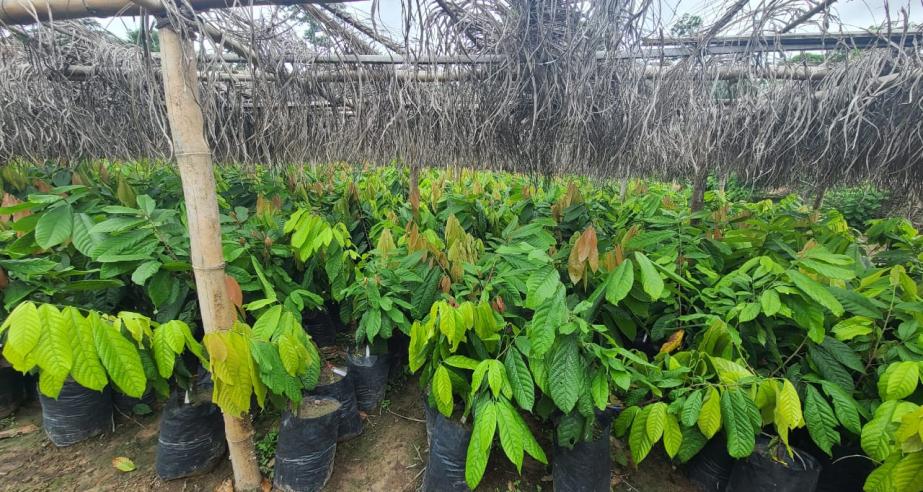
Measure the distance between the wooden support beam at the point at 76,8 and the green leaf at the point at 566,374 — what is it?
1.30 metres

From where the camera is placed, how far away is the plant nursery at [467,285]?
1.20m

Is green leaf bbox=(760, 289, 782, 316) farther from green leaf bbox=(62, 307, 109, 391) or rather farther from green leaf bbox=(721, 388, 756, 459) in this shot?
green leaf bbox=(62, 307, 109, 391)

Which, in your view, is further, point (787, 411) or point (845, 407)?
point (845, 407)

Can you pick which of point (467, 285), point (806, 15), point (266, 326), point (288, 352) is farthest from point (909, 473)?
point (266, 326)

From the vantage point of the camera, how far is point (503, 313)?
161 centimetres

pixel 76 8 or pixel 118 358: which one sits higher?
pixel 76 8

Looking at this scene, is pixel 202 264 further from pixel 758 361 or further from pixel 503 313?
pixel 758 361

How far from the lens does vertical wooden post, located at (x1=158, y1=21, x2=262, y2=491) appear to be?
1.08 m

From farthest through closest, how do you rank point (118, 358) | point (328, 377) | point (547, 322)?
point (328, 377), point (547, 322), point (118, 358)

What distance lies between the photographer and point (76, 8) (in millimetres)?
1029

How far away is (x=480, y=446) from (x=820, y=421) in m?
1.20

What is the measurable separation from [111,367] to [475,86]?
165cm

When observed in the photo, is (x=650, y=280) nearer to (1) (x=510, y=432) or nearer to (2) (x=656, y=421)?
(2) (x=656, y=421)

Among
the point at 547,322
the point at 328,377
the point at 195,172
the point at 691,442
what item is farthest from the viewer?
the point at 328,377
